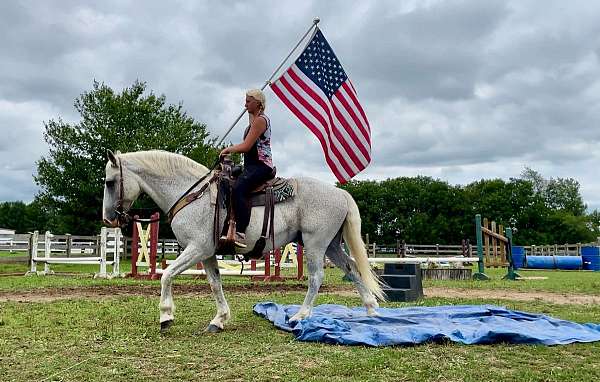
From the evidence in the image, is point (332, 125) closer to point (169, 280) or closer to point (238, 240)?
point (238, 240)

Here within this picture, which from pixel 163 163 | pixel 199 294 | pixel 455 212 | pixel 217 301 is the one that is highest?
pixel 455 212

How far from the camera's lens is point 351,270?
24.0ft

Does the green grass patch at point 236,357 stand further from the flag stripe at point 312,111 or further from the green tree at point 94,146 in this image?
the green tree at point 94,146

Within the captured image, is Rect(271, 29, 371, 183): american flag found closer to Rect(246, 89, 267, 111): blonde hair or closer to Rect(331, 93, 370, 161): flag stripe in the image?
Rect(331, 93, 370, 161): flag stripe

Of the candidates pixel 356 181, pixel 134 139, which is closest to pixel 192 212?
pixel 134 139

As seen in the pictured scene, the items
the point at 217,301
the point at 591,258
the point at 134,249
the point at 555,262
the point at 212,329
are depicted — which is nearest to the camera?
the point at 212,329

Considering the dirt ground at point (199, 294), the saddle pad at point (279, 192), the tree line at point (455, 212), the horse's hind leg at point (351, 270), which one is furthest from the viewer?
the tree line at point (455, 212)

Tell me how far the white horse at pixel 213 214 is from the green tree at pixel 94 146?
27291 mm

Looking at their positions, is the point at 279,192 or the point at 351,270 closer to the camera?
the point at 279,192

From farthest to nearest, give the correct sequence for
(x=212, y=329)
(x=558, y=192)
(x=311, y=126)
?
(x=558, y=192) < (x=311, y=126) < (x=212, y=329)

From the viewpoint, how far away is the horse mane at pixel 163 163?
22.3 ft

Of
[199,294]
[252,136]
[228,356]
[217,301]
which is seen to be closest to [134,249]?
[199,294]

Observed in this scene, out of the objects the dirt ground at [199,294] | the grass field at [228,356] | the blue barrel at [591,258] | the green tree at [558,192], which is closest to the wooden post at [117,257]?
the dirt ground at [199,294]

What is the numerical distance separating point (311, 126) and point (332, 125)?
0.51m
